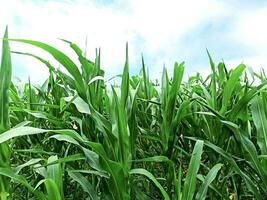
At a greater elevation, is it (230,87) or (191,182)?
(230,87)

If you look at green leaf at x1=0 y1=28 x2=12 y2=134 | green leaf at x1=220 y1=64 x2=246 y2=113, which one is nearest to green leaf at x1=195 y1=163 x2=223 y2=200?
green leaf at x1=220 y1=64 x2=246 y2=113

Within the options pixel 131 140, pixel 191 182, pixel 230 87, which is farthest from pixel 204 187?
pixel 230 87

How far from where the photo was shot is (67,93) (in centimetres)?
139

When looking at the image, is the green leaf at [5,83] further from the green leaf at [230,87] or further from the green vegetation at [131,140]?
the green leaf at [230,87]

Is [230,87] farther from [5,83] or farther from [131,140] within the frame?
[5,83]

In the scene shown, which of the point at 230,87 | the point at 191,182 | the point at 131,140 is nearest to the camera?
the point at 191,182

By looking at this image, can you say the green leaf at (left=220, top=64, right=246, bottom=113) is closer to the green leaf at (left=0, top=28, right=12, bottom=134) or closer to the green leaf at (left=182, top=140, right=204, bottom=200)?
the green leaf at (left=182, top=140, right=204, bottom=200)

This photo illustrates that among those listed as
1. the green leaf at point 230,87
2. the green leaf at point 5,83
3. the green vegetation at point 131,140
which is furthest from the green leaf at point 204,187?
the green leaf at point 5,83

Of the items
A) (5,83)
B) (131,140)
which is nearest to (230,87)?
(131,140)

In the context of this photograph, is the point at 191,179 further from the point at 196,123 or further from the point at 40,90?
the point at 40,90

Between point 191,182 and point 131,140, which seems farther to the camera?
point 131,140

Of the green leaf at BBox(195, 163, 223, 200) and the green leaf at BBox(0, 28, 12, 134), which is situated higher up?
the green leaf at BBox(0, 28, 12, 134)

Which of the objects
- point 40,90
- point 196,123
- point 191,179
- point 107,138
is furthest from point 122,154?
point 40,90

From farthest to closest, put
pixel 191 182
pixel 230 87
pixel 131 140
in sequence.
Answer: pixel 230 87, pixel 131 140, pixel 191 182
